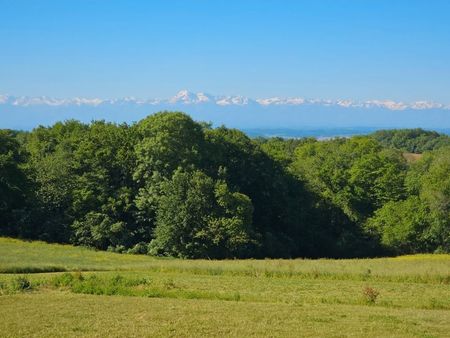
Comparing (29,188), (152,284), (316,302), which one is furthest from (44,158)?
(316,302)

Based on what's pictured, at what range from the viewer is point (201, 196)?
57125 mm

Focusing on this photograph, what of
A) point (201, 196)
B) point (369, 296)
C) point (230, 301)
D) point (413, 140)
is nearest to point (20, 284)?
point (230, 301)

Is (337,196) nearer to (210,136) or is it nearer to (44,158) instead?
(210,136)

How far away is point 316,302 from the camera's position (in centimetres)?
2220

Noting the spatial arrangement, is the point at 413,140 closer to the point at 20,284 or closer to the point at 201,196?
the point at 201,196

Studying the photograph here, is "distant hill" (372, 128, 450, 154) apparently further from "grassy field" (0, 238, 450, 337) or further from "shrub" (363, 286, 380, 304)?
"shrub" (363, 286, 380, 304)

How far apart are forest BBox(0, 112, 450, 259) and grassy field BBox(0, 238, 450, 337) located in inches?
843

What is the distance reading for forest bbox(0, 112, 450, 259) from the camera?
5691cm

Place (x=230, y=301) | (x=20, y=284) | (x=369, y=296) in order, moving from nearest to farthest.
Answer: (x=230, y=301) → (x=369, y=296) → (x=20, y=284)

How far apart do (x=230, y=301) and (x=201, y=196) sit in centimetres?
3568

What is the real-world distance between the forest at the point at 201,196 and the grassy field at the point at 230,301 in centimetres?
2140

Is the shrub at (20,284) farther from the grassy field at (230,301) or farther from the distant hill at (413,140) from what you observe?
the distant hill at (413,140)

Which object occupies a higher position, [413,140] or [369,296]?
[413,140]

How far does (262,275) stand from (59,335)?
60.5 feet
